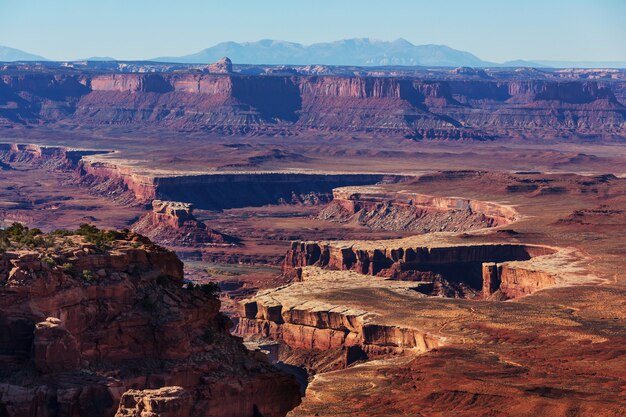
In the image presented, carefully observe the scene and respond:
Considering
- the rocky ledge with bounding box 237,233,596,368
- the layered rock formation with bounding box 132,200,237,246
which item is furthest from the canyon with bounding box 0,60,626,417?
the layered rock formation with bounding box 132,200,237,246

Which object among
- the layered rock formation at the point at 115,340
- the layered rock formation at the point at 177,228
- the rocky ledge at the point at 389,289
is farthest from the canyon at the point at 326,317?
the layered rock formation at the point at 177,228

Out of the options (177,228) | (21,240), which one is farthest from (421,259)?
(21,240)

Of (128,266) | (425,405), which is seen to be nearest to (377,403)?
(425,405)

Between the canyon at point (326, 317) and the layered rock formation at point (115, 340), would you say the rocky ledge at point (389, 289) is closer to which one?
the canyon at point (326, 317)

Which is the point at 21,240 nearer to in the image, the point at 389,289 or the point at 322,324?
the point at 322,324

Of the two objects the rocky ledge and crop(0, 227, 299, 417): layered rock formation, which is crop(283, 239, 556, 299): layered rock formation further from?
crop(0, 227, 299, 417): layered rock formation

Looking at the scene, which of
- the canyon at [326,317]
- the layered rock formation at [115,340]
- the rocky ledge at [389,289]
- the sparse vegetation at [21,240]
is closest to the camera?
the layered rock formation at [115,340]
